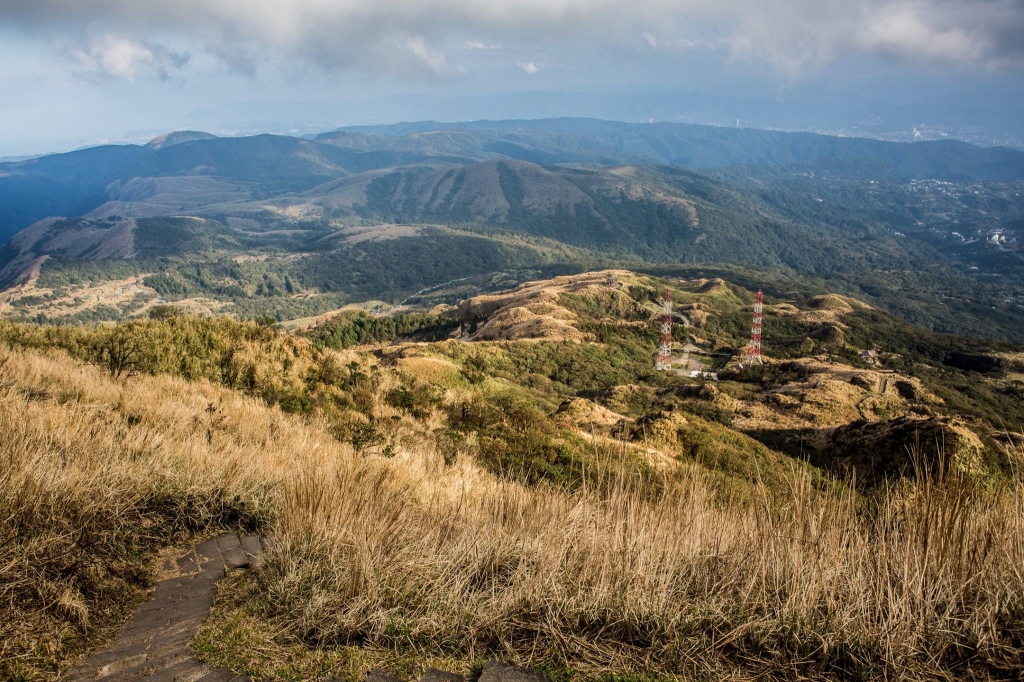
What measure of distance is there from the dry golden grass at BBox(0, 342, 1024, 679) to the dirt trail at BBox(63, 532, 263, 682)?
14cm

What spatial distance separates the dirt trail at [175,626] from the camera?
2.79 metres

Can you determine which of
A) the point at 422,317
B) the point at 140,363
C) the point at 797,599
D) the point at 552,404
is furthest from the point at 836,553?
the point at 422,317

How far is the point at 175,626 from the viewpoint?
3.27 metres

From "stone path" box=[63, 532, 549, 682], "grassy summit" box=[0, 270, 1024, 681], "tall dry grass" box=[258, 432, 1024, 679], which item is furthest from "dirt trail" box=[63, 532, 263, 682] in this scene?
"tall dry grass" box=[258, 432, 1024, 679]

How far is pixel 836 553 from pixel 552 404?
25.8 m

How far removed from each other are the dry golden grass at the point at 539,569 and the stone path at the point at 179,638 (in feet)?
0.47

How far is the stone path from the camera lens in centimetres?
273

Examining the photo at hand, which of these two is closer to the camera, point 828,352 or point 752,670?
point 752,670

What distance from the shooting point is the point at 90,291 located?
635ft

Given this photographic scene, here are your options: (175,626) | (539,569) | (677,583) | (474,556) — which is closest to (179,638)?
(175,626)

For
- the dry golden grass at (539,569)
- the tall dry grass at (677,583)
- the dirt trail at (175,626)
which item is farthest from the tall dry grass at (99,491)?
the tall dry grass at (677,583)

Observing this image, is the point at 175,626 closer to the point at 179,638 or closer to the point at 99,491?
the point at 179,638

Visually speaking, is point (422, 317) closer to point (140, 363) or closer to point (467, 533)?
point (140, 363)

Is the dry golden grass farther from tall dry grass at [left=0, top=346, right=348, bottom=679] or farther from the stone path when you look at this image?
the stone path
